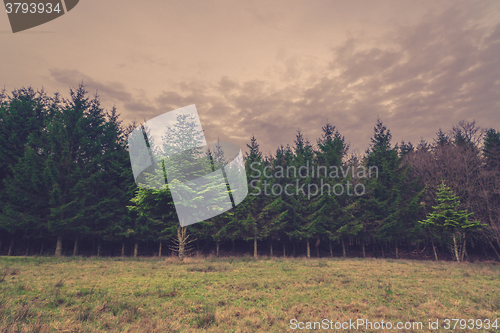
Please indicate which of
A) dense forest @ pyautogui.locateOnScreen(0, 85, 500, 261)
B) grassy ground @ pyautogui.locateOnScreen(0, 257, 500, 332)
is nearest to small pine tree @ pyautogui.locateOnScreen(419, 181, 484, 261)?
dense forest @ pyautogui.locateOnScreen(0, 85, 500, 261)

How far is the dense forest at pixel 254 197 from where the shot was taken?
23.8 m

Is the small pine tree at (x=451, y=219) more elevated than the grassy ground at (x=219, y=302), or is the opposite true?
the small pine tree at (x=451, y=219)

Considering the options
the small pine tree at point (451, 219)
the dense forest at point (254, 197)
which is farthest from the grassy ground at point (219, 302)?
the small pine tree at point (451, 219)

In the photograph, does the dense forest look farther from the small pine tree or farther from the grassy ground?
the grassy ground

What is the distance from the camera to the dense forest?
78.0 feet

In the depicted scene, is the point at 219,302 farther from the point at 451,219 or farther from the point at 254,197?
the point at 451,219

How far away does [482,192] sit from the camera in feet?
90.1

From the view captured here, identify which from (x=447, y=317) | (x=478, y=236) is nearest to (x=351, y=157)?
(x=478, y=236)

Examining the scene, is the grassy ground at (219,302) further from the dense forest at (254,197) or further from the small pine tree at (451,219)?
the small pine tree at (451,219)

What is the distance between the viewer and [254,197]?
1207 inches

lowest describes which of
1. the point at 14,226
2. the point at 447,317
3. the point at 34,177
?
the point at 447,317

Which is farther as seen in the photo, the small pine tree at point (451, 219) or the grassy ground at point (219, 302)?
the small pine tree at point (451, 219)

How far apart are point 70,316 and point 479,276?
2106cm

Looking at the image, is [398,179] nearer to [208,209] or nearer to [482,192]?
[482,192]
